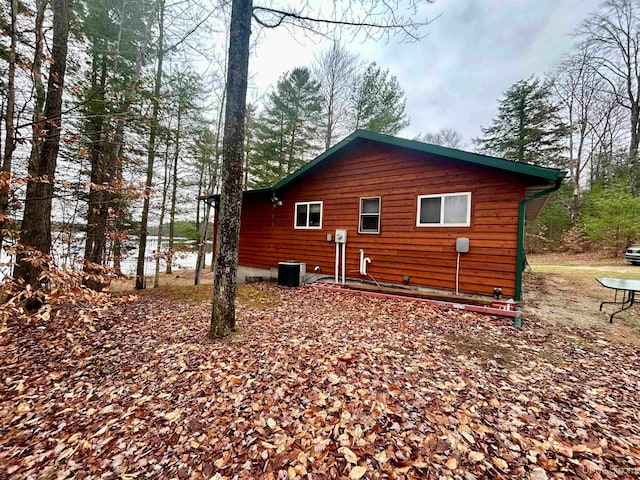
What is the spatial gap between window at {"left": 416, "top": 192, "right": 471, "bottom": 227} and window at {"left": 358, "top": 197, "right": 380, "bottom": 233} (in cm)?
124

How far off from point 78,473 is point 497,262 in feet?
23.9

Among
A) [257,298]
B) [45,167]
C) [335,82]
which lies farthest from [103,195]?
[335,82]

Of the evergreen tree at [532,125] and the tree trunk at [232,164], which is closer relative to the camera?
the tree trunk at [232,164]

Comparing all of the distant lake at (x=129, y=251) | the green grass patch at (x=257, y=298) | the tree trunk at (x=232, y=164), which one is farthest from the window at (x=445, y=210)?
the distant lake at (x=129, y=251)


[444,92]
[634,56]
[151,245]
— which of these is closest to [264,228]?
[151,245]

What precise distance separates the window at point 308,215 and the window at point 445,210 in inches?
133

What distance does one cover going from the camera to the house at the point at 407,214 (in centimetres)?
571

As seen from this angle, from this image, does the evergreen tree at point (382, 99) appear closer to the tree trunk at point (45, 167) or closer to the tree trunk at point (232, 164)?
the tree trunk at point (232, 164)

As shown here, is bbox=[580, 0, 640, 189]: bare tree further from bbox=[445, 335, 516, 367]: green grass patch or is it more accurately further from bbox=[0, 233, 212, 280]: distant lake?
bbox=[0, 233, 212, 280]: distant lake

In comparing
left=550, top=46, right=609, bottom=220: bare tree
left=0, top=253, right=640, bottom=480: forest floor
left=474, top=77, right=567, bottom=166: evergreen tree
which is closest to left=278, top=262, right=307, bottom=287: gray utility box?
left=0, top=253, right=640, bottom=480: forest floor

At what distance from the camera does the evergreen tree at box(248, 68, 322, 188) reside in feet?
51.6

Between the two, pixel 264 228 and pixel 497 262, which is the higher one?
pixel 264 228

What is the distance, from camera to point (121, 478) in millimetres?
1871

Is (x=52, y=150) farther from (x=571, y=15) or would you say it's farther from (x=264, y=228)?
(x=571, y=15)
